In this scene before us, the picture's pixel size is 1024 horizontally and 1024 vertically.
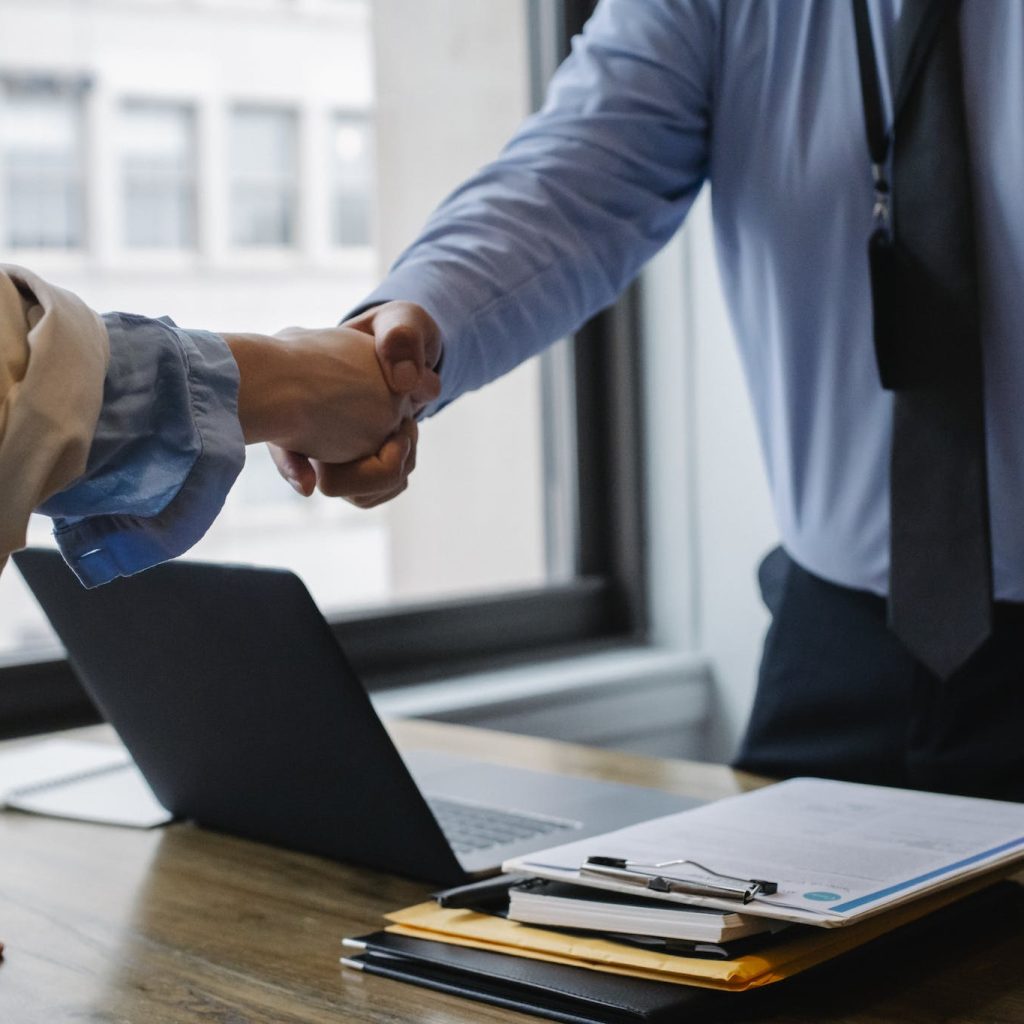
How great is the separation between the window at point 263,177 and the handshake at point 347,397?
936 mm

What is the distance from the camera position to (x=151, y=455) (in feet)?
2.48

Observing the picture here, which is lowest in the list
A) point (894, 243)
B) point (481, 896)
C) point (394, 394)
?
point (481, 896)

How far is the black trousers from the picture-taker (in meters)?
1.11

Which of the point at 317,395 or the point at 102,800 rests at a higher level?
the point at 317,395

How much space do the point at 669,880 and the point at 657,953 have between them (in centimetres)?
4

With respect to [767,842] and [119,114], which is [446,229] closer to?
[767,842]

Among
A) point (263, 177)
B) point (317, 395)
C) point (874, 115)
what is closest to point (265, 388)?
point (317, 395)

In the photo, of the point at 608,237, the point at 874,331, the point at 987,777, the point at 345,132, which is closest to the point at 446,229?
the point at 608,237

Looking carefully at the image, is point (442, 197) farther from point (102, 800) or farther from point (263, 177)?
point (102, 800)

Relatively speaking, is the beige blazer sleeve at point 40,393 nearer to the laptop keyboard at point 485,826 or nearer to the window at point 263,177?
the laptop keyboard at point 485,826

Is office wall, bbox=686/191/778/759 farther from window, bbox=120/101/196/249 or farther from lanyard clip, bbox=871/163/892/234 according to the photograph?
lanyard clip, bbox=871/163/892/234

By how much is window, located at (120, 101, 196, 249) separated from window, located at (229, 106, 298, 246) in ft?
0.22

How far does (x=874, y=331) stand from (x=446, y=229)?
378mm

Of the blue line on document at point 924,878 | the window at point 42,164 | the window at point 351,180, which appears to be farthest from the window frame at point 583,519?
the blue line on document at point 924,878
